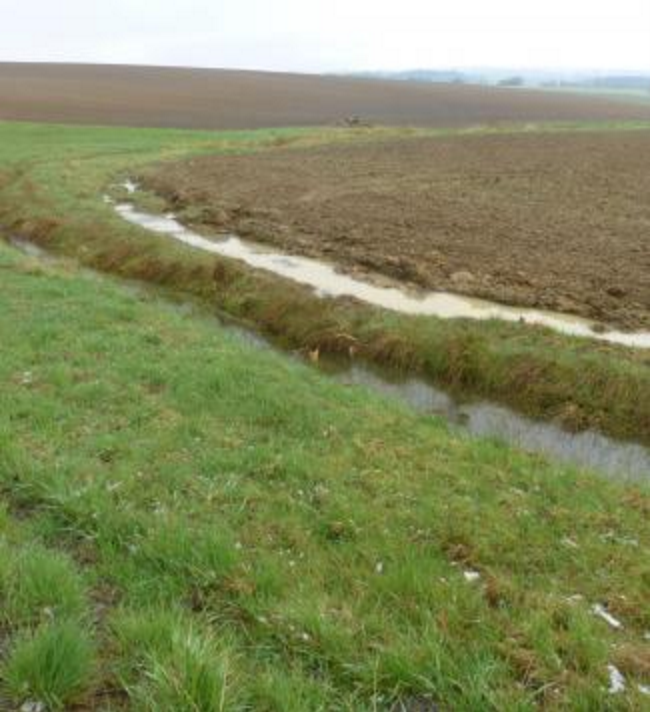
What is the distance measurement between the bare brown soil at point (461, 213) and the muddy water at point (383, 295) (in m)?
0.44

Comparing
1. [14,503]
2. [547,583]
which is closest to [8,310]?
[14,503]

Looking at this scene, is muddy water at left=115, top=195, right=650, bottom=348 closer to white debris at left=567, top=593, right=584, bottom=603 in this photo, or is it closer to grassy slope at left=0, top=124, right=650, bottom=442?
grassy slope at left=0, top=124, right=650, bottom=442

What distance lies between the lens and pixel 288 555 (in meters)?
6.47

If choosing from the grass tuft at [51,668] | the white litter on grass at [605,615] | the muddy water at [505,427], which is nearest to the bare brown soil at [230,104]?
the muddy water at [505,427]

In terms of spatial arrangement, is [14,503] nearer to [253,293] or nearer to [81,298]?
[81,298]

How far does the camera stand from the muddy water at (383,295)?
564 inches

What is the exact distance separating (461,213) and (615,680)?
2058 cm

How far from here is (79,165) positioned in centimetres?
3525

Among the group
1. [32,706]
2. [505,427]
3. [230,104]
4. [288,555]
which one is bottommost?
[230,104]

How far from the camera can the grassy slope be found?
11914mm

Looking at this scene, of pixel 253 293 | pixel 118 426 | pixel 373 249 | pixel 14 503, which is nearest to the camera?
pixel 14 503

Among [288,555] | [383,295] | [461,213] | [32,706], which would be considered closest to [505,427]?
[288,555]

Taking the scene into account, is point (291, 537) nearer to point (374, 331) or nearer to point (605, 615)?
point (605, 615)

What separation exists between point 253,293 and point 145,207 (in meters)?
11.8
